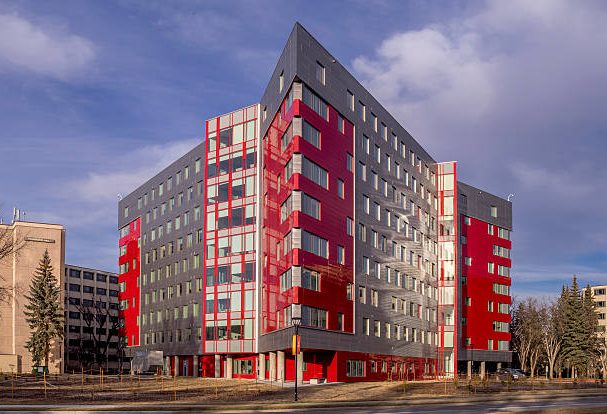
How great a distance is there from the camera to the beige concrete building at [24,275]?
118562 millimetres

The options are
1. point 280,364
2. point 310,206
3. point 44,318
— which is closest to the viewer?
point 310,206

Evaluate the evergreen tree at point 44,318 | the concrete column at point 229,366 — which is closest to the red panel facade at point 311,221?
the concrete column at point 229,366

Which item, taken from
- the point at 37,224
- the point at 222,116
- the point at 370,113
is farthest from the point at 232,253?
the point at 37,224

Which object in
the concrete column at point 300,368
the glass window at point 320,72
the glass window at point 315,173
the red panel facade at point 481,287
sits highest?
the glass window at point 320,72

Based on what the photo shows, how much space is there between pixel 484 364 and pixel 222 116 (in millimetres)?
58854

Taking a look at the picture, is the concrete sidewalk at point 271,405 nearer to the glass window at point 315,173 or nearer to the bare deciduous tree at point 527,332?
the glass window at point 315,173

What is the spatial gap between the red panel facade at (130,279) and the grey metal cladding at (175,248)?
2040 millimetres

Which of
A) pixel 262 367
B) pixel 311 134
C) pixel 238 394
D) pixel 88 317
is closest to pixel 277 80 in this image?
pixel 311 134

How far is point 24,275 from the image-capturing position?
12050cm

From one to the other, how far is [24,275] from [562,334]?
296 feet

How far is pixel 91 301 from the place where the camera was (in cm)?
18975

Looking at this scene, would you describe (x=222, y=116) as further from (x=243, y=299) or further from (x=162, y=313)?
(x=162, y=313)

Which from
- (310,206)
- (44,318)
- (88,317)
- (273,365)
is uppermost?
(310,206)

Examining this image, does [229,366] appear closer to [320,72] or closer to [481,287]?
[320,72]
